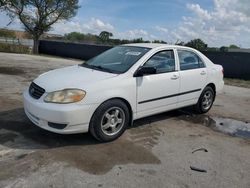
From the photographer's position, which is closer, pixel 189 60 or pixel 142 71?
pixel 142 71

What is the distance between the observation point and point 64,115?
14.7 ft

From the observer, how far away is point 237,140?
5547 millimetres

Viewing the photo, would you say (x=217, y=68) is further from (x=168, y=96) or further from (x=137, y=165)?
(x=137, y=165)

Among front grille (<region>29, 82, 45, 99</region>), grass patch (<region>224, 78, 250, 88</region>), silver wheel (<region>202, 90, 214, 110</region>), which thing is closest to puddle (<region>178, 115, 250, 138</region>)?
silver wheel (<region>202, 90, 214, 110</region>)

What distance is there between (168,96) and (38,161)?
2.80m

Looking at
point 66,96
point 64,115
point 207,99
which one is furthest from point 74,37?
point 64,115

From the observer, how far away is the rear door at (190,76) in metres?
6.26

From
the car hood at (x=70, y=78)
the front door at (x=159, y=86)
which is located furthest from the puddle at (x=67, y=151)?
the car hood at (x=70, y=78)

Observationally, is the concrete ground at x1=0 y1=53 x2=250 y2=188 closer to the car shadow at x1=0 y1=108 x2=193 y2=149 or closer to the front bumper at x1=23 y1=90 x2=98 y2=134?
the car shadow at x1=0 y1=108 x2=193 y2=149

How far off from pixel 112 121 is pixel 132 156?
749mm

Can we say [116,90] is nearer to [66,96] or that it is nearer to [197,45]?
[66,96]

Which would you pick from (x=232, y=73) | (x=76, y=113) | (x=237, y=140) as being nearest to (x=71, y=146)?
(x=76, y=113)

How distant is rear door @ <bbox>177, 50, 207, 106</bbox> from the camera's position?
20.5 ft

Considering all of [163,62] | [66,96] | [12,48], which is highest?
[12,48]
